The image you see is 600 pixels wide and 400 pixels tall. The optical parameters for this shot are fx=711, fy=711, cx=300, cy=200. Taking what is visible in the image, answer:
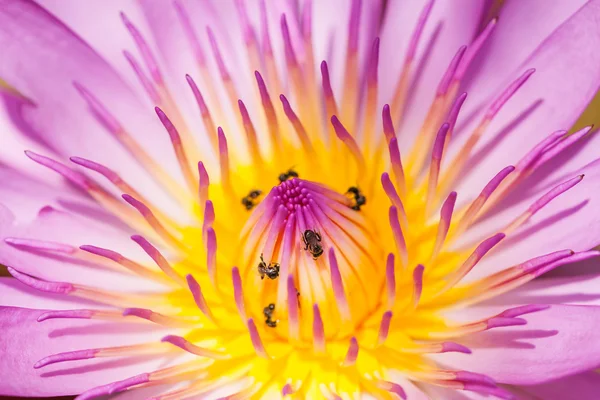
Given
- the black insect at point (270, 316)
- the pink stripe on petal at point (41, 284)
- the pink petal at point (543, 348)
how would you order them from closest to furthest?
the pink petal at point (543, 348)
the pink stripe on petal at point (41, 284)
the black insect at point (270, 316)

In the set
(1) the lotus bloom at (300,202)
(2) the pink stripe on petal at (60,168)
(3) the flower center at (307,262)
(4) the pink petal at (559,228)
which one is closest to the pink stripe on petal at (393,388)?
(1) the lotus bloom at (300,202)

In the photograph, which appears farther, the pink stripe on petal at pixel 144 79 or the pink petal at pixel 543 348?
the pink stripe on petal at pixel 144 79

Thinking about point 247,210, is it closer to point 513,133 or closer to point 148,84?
point 148,84

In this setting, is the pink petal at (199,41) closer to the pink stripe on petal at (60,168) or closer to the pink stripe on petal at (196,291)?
the pink stripe on petal at (60,168)

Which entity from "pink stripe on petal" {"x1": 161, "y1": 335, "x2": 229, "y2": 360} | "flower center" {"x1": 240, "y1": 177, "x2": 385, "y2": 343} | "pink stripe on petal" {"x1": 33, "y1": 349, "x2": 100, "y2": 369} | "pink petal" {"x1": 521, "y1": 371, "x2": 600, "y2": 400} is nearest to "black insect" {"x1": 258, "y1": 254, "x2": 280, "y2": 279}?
"flower center" {"x1": 240, "y1": 177, "x2": 385, "y2": 343}

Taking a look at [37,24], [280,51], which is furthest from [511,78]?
[37,24]

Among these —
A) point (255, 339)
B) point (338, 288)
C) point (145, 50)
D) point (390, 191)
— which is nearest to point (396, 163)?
point (390, 191)
